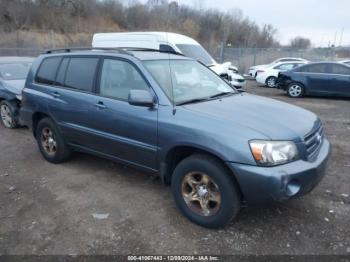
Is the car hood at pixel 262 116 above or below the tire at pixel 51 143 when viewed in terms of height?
above

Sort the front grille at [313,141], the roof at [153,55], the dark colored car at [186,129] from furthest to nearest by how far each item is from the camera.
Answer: the roof at [153,55]
the front grille at [313,141]
the dark colored car at [186,129]

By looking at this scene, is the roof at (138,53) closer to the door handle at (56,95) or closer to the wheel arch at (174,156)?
the door handle at (56,95)

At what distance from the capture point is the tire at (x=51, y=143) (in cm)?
517

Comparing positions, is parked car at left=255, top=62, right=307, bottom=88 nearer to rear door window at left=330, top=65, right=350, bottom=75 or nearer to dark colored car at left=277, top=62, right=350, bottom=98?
dark colored car at left=277, top=62, right=350, bottom=98

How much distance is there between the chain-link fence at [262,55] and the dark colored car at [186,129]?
18.7m

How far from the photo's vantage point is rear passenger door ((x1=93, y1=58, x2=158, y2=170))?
383cm

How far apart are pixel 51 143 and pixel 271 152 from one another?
12.1ft

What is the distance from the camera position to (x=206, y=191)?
3.46m

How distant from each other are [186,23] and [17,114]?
4282cm

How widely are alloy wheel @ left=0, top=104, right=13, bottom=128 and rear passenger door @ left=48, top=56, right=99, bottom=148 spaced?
322 cm

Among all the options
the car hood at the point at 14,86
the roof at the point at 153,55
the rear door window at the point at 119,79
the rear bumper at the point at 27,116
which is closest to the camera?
the rear door window at the point at 119,79

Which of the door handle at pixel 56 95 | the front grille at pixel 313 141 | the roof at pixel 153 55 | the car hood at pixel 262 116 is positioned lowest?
the front grille at pixel 313 141

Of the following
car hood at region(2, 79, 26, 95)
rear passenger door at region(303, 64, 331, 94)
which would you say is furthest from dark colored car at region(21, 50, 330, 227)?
rear passenger door at region(303, 64, 331, 94)

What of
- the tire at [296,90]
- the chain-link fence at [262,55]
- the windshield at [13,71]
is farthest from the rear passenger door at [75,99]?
the chain-link fence at [262,55]
